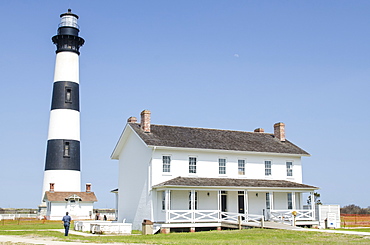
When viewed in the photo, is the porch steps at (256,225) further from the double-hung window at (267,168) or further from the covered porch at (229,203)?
the double-hung window at (267,168)

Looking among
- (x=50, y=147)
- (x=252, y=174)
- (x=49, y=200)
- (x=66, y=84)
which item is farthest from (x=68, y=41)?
(x=252, y=174)

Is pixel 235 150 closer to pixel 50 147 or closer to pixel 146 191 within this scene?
pixel 146 191

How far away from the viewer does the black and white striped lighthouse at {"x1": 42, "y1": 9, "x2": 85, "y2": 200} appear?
149 ft

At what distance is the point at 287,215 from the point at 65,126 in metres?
22.4

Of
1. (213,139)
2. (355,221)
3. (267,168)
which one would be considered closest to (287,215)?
(267,168)

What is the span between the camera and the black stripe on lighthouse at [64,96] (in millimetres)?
45719

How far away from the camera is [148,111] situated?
34.0 metres

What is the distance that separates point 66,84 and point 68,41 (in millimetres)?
4630

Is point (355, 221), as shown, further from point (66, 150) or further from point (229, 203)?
point (66, 150)

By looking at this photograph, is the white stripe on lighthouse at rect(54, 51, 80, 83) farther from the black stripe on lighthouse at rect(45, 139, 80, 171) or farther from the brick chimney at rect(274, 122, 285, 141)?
the brick chimney at rect(274, 122, 285, 141)

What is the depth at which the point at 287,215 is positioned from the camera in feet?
111

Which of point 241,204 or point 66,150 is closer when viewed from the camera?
point 241,204

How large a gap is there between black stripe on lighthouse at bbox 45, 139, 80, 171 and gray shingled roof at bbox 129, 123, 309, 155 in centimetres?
1290

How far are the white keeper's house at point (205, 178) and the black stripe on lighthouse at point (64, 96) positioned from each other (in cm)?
1058
